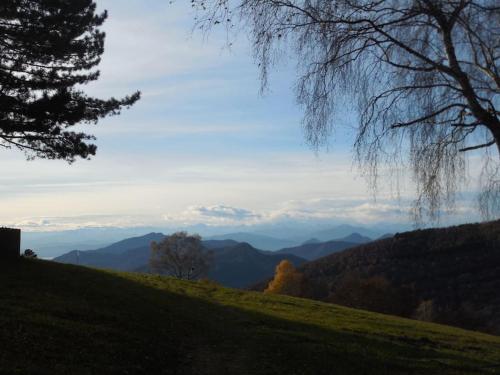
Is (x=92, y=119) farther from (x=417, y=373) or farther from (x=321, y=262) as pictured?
(x=321, y=262)

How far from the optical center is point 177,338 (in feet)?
45.7

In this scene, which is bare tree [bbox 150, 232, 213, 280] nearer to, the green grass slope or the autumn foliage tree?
the autumn foliage tree

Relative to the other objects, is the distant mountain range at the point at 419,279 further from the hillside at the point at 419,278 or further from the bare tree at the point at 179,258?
the bare tree at the point at 179,258

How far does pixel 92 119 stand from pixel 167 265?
4306 cm

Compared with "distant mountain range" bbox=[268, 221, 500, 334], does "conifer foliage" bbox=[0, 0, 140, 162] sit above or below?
above

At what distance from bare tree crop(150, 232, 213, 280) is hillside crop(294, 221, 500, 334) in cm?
2102

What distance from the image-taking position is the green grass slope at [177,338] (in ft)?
34.2

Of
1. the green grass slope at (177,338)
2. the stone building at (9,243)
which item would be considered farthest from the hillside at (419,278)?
the stone building at (9,243)

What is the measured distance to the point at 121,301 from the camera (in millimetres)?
18797

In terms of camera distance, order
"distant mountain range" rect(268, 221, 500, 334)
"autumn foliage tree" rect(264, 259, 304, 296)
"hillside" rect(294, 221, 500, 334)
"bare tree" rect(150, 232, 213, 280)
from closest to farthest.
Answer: "bare tree" rect(150, 232, 213, 280) < "distant mountain range" rect(268, 221, 500, 334) < "hillside" rect(294, 221, 500, 334) < "autumn foliage tree" rect(264, 259, 304, 296)

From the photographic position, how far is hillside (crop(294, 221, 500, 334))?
240 feet

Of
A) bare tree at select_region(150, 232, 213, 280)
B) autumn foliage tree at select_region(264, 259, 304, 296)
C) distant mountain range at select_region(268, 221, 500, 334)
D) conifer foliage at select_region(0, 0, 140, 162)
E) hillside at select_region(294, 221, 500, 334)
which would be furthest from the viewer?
autumn foliage tree at select_region(264, 259, 304, 296)

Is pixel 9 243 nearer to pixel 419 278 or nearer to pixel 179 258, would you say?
pixel 179 258

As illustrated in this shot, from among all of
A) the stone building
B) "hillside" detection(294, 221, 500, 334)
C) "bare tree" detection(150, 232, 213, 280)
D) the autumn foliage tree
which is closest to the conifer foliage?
the stone building
